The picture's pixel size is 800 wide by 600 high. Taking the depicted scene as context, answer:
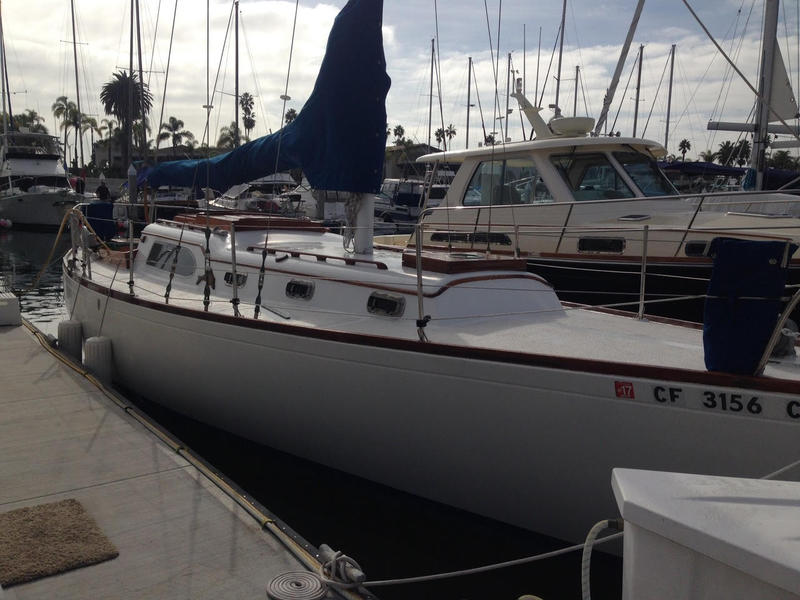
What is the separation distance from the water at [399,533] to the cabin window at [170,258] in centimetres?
203

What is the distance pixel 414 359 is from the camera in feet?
15.9

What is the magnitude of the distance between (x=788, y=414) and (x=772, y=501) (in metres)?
1.65

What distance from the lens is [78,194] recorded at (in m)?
33.9

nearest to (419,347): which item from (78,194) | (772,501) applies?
(772,501)

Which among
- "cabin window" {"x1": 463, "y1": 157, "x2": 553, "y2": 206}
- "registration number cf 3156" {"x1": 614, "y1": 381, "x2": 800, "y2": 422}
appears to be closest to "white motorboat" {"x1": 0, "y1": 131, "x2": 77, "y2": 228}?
"cabin window" {"x1": 463, "y1": 157, "x2": 553, "y2": 206}

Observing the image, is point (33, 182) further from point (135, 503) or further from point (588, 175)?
point (135, 503)

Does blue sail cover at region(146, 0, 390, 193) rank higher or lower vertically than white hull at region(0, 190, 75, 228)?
higher

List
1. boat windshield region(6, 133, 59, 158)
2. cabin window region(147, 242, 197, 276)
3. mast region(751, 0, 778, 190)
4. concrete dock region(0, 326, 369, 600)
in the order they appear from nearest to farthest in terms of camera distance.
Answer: concrete dock region(0, 326, 369, 600)
mast region(751, 0, 778, 190)
cabin window region(147, 242, 197, 276)
boat windshield region(6, 133, 59, 158)

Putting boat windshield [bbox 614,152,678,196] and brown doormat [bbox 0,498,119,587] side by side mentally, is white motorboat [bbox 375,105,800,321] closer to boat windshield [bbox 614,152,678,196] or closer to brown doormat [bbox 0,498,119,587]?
boat windshield [bbox 614,152,678,196]

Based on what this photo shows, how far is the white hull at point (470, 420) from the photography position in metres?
3.95

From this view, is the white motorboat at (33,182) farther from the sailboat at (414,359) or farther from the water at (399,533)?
the water at (399,533)

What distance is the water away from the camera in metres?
4.86

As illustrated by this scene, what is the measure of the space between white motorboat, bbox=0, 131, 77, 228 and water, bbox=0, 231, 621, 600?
30.0 meters

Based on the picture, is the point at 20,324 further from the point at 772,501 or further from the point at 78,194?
the point at 78,194
